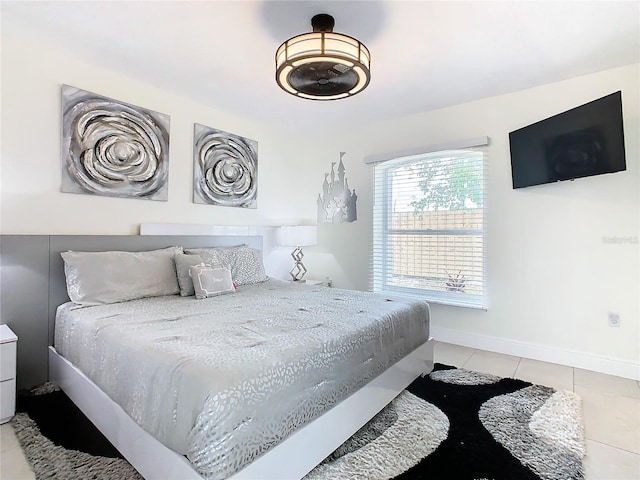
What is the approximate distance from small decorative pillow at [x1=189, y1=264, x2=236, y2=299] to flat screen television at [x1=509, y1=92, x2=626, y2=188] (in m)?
2.75

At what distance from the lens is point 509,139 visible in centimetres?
322

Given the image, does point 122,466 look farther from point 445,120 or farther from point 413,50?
point 445,120

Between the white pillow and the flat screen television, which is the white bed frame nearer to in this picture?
the white pillow

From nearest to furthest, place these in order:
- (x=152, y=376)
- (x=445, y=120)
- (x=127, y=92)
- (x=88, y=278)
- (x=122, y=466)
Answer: (x=152, y=376), (x=122, y=466), (x=88, y=278), (x=127, y=92), (x=445, y=120)

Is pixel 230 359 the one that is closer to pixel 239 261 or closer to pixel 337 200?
Result: pixel 239 261

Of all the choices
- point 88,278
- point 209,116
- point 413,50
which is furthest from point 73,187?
point 413,50

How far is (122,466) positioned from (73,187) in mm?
2097

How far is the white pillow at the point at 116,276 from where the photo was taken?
236cm

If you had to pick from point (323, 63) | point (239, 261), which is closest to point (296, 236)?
point (239, 261)

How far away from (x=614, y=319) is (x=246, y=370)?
10.1ft

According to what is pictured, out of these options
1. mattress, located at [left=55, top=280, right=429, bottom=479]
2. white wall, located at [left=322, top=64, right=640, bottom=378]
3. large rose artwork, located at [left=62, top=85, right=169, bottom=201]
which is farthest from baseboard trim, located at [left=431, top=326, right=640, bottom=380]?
large rose artwork, located at [left=62, top=85, right=169, bottom=201]

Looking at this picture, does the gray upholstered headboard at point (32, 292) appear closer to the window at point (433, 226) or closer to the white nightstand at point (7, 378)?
the white nightstand at point (7, 378)

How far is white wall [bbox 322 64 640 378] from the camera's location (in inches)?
108

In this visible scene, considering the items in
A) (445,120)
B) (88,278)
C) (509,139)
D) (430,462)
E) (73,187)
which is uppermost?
(445,120)
